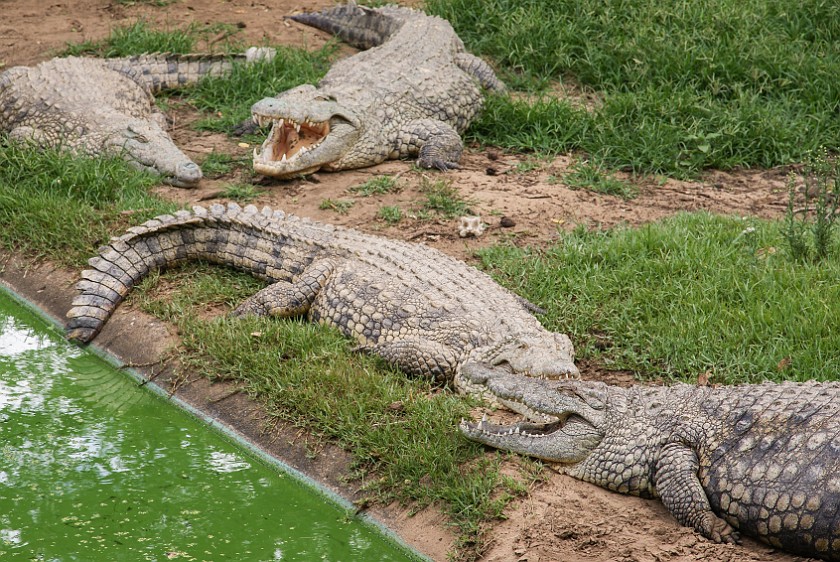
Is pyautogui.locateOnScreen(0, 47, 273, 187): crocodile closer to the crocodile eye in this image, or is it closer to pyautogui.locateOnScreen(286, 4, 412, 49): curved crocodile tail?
the crocodile eye

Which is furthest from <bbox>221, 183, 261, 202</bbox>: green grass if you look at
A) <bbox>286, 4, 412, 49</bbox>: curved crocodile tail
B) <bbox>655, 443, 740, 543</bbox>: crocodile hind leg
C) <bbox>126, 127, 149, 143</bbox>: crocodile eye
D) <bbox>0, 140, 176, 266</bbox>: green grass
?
<bbox>655, 443, 740, 543</bbox>: crocodile hind leg

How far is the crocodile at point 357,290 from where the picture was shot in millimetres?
5711

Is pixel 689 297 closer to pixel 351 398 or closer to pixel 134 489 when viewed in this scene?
pixel 351 398

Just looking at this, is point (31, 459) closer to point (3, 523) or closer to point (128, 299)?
point (3, 523)

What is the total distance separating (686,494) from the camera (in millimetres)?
4527

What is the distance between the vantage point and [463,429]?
5059 millimetres

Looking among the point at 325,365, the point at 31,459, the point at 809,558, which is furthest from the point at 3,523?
the point at 809,558

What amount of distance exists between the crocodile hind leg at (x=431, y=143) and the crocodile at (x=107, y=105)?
5.41 feet

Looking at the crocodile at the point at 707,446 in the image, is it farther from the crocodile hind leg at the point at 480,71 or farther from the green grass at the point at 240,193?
the crocodile hind leg at the point at 480,71

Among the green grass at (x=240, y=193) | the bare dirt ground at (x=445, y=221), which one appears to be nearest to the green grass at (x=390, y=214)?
the bare dirt ground at (x=445, y=221)

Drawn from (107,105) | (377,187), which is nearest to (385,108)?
(377,187)

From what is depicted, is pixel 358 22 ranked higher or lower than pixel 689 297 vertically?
higher

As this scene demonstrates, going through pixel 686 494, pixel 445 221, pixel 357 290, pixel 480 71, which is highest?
pixel 480 71

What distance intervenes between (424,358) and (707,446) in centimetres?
166
